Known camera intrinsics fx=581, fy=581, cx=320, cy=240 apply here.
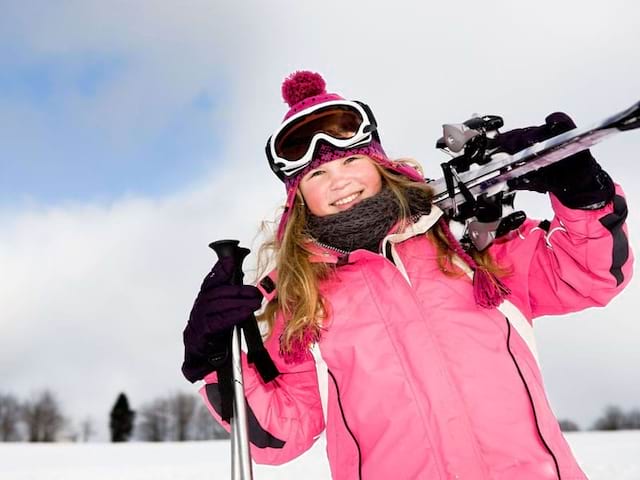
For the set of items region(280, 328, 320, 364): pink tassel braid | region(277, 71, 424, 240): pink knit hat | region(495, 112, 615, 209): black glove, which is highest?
region(277, 71, 424, 240): pink knit hat

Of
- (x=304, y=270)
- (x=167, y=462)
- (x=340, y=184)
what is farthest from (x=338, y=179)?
(x=167, y=462)

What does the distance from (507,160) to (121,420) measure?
155 feet

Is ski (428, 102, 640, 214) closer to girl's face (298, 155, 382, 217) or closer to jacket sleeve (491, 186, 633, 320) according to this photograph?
jacket sleeve (491, 186, 633, 320)

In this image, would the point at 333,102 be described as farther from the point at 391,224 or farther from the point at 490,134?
the point at 490,134

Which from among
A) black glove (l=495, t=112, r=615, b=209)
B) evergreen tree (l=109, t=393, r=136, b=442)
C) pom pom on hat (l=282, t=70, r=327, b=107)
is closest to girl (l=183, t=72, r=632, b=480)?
black glove (l=495, t=112, r=615, b=209)

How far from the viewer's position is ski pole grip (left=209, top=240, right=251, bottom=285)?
2.52 meters

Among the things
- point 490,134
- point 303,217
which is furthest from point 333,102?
point 490,134

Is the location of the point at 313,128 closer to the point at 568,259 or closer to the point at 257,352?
the point at 257,352

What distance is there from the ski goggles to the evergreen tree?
4478cm

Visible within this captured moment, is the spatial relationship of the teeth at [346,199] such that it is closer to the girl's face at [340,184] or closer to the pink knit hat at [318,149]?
the girl's face at [340,184]

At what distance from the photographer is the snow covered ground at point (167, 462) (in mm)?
9062

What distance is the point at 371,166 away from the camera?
109 inches

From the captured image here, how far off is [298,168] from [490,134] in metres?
1.09

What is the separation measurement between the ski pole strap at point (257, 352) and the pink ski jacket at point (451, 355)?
0.31 m
